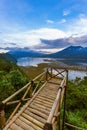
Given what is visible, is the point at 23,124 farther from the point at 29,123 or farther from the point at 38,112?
the point at 38,112

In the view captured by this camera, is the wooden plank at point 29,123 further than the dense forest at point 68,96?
No

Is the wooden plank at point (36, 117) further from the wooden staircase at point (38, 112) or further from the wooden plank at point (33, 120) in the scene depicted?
the wooden plank at point (33, 120)

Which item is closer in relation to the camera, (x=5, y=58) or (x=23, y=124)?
(x=23, y=124)

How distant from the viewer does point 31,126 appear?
5.54 meters

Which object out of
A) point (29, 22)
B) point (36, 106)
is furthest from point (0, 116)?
point (29, 22)

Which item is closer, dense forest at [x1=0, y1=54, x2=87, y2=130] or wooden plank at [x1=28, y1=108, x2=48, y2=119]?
wooden plank at [x1=28, y1=108, x2=48, y2=119]

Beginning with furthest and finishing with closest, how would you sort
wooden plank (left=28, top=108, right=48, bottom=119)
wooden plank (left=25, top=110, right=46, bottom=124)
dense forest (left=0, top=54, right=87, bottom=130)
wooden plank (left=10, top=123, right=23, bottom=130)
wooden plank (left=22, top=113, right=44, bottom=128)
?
dense forest (left=0, top=54, right=87, bottom=130) → wooden plank (left=28, top=108, right=48, bottom=119) → wooden plank (left=25, top=110, right=46, bottom=124) → wooden plank (left=22, top=113, right=44, bottom=128) → wooden plank (left=10, top=123, right=23, bottom=130)

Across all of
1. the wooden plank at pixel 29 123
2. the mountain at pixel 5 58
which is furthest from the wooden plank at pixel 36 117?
the mountain at pixel 5 58

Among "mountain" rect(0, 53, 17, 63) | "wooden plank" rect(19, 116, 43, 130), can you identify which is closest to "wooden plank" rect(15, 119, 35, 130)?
"wooden plank" rect(19, 116, 43, 130)

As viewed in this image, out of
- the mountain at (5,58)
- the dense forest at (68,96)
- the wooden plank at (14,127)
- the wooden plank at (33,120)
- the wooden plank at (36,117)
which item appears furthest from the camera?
the mountain at (5,58)

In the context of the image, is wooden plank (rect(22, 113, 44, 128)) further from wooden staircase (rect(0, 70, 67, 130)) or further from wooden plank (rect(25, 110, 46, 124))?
wooden plank (rect(25, 110, 46, 124))

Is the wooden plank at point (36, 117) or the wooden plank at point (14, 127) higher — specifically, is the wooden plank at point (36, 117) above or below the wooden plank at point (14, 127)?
above

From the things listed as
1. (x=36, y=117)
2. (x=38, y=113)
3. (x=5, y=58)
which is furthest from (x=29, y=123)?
(x=5, y=58)

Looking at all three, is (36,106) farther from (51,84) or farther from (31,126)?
(51,84)
